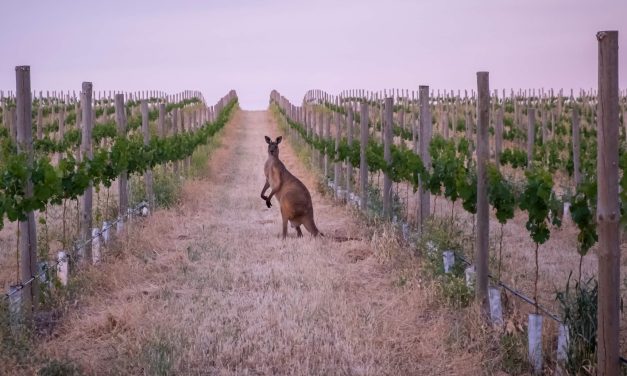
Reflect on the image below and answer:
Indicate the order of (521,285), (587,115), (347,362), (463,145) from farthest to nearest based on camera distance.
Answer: (587,115) < (463,145) < (521,285) < (347,362)

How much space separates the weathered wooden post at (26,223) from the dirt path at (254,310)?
0.45 metres

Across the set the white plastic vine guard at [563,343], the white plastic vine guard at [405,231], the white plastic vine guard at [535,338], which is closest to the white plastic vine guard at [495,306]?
the white plastic vine guard at [535,338]

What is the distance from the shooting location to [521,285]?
8.95 metres

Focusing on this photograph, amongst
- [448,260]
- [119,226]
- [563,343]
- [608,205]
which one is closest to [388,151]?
[119,226]

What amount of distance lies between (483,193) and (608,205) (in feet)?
7.75

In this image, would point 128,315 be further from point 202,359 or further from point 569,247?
point 569,247

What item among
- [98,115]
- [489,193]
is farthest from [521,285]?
[98,115]

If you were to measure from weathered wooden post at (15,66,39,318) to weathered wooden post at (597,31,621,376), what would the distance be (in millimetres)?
5106

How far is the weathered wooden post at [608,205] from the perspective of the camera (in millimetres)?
4820

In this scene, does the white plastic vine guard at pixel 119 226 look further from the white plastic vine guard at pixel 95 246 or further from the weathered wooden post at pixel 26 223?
the weathered wooden post at pixel 26 223

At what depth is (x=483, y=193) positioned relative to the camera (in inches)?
285

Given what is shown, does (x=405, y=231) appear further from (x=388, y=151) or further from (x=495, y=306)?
(x=495, y=306)

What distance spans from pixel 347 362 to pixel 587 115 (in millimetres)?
34108

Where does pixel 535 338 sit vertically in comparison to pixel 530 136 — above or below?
below
